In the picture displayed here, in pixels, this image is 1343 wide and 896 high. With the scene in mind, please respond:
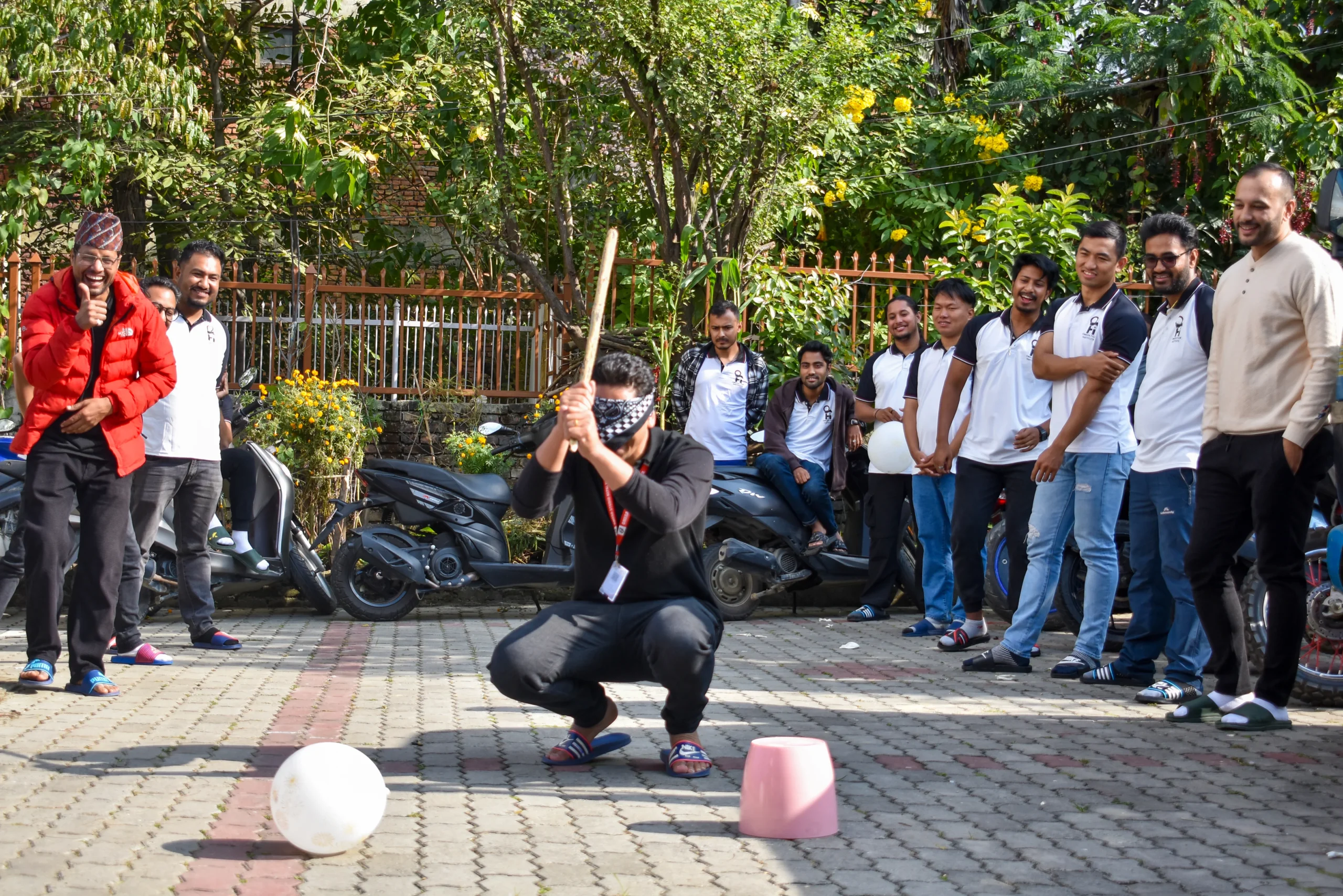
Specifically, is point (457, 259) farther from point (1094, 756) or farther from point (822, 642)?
point (1094, 756)

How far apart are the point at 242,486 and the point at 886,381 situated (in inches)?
168

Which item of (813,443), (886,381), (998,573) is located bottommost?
(998,573)

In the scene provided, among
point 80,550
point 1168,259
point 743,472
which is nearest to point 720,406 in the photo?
point 743,472

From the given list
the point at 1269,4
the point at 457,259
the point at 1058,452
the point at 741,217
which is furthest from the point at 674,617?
the point at 1269,4

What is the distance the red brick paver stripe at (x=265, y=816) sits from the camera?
12.3 feet

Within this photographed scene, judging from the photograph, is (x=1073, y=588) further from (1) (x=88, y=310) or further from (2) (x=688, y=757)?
(1) (x=88, y=310)

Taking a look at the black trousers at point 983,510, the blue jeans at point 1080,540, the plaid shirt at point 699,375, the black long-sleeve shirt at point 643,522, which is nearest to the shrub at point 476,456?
the plaid shirt at point 699,375

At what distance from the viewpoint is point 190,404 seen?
7.61 m

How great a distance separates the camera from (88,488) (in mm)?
6512

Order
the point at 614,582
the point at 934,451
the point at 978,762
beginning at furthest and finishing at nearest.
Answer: the point at 934,451
the point at 978,762
the point at 614,582

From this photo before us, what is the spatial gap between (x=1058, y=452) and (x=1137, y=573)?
0.68 m

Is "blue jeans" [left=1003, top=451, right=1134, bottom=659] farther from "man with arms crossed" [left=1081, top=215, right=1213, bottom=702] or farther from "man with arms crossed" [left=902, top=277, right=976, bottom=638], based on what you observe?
"man with arms crossed" [left=902, top=277, right=976, bottom=638]

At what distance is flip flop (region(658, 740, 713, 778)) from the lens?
4973 millimetres

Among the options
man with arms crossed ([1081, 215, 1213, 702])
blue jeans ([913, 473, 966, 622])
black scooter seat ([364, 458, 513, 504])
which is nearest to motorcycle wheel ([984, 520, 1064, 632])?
blue jeans ([913, 473, 966, 622])
